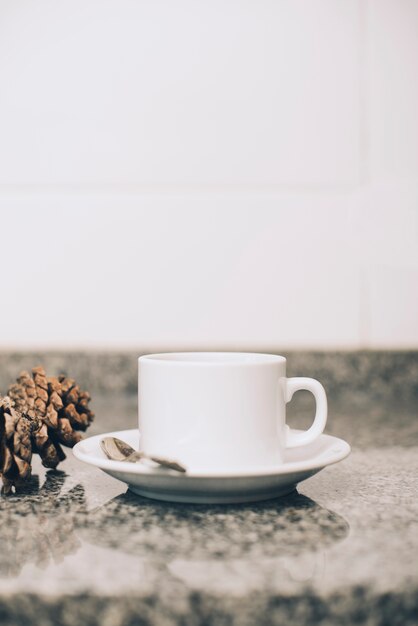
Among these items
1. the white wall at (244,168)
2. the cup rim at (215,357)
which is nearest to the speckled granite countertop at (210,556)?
the cup rim at (215,357)

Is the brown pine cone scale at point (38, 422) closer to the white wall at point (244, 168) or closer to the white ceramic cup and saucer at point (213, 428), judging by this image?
the white ceramic cup and saucer at point (213, 428)

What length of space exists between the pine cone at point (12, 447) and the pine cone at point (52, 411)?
5 centimetres

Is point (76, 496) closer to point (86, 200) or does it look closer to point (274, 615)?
point (274, 615)

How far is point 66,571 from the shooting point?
1.12ft

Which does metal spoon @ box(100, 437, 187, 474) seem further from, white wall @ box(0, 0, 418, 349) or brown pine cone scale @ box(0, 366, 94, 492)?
white wall @ box(0, 0, 418, 349)

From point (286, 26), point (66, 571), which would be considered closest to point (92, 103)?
Answer: point (286, 26)

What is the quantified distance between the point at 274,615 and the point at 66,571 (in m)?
0.11

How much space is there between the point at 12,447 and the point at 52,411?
0.08 m

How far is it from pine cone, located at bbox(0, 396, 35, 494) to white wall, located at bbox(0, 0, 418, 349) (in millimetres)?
619

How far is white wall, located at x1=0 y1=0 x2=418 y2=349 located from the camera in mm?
1104

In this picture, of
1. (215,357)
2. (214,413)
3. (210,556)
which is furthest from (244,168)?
(210,556)

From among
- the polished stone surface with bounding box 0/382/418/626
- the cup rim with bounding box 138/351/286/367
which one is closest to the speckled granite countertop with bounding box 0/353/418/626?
the polished stone surface with bounding box 0/382/418/626

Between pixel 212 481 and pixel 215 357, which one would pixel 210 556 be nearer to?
pixel 212 481

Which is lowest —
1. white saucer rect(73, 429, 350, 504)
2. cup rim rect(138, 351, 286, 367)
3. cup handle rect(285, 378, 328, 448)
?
white saucer rect(73, 429, 350, 504)
